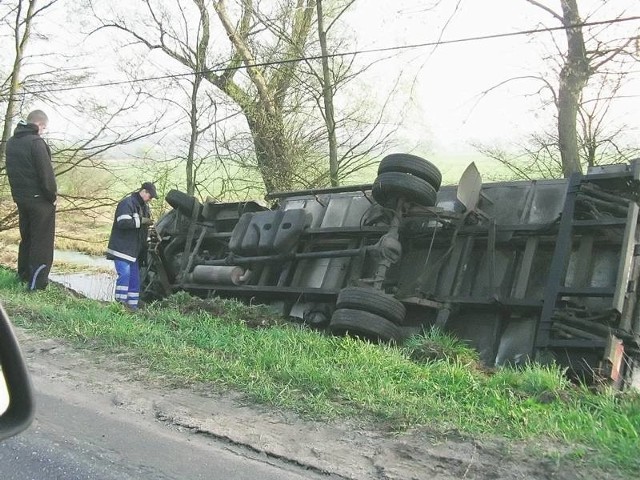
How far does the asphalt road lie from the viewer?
3.32 metres

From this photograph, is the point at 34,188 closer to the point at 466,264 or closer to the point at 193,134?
the point at 466,264

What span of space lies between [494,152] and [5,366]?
59.4ft

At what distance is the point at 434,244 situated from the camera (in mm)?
7746

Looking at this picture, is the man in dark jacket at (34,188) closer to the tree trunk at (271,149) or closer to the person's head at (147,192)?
the person's head at (147,192)

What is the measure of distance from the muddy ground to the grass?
0.11m

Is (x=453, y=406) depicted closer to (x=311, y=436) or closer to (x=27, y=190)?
(x=311, y=436)

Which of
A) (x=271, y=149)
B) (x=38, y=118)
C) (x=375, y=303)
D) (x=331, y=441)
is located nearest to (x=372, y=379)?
(x=331, y=441)

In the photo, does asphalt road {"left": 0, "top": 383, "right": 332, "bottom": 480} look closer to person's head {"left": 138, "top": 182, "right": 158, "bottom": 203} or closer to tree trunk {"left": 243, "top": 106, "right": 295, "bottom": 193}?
person's head {"left": 138, "top": 182, "right": 158, "bottom": 203}

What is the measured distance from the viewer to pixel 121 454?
11.6ft

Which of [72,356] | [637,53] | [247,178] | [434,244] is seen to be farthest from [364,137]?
[72,356]

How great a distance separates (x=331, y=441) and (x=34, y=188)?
6014 mm

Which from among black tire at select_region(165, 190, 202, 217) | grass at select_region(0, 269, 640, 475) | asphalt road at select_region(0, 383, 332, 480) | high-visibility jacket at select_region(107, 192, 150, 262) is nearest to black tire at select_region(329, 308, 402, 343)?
grass at select_region(0, 269, 640, 475)

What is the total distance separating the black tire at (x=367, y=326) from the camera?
642 centimetres

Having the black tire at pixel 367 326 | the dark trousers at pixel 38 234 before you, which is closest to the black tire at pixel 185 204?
the dark trousers at pixel 38 234
